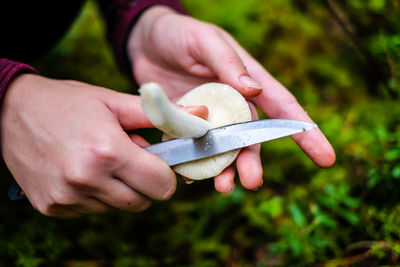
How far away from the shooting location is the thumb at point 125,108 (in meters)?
1.24

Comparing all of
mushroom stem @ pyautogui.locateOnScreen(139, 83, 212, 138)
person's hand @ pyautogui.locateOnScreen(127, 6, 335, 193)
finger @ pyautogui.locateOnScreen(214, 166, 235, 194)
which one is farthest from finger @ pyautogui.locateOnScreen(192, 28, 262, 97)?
finger @ pyautogui.locateOnScreen(214, 166, 235, 194)

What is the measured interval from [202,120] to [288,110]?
1.34ft

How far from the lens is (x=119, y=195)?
1.21 m

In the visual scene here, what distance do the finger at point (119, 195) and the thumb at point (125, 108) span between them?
262 millimetres

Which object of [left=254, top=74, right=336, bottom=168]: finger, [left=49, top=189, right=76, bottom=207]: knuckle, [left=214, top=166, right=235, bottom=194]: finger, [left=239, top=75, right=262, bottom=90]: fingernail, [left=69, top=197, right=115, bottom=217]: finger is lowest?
[left=69, top=197, right=115, bottom=217]: finger

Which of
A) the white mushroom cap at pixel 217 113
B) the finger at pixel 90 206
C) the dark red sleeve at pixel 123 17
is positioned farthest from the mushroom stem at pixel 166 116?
the dark red sleeve at pixel 123 17

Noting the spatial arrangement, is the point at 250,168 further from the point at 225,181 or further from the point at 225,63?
the point at 225,63

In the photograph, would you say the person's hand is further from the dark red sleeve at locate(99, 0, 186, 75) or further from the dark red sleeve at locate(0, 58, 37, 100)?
the dark red sleeve at locate(0, 58, 37, 100)

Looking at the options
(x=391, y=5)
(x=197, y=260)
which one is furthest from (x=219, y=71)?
(x=391, y=5)

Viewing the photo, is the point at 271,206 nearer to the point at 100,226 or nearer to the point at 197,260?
the point at 197,260

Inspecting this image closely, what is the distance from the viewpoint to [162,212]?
1921mm

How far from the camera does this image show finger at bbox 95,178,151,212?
3.87 feet

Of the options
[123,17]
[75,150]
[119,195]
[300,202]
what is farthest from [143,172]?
[123,17]

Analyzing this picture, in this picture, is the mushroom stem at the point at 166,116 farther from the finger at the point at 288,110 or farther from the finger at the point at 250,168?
the finger at the point at 288,110
